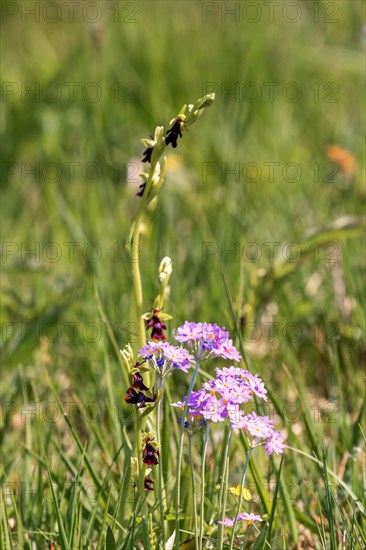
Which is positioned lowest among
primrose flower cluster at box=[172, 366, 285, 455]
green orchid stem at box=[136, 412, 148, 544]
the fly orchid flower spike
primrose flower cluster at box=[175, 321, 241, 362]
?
green orchid stem at box=[136, 412, 148, 544]

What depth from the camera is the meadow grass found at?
1561 mm

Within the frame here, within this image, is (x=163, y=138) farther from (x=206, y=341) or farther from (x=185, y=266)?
(x=185, y=266)

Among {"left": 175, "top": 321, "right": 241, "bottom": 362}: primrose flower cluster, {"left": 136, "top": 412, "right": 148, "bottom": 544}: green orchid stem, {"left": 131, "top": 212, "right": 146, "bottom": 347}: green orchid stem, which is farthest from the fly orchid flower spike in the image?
{"left": 136, "top": 412, "right": 148, "bottom": 544}: green orchid stem

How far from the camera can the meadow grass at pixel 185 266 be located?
1.56 m

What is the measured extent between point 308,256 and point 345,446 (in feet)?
2.56

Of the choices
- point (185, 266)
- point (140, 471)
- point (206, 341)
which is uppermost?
point (185, 266)

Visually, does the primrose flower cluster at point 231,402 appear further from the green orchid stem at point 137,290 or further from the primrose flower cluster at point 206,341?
the green orchid stem at point 137,290

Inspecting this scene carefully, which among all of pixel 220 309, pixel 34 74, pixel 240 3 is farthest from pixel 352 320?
pixel 240 3

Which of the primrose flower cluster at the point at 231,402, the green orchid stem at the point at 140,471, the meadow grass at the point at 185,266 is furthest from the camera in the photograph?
the meadow grass at the point at 185,266

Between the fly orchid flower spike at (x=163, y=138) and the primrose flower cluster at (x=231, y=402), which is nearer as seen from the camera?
the primrose flower cluster at (x=231, y=402)

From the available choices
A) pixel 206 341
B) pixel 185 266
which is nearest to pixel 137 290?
pixel 206 341

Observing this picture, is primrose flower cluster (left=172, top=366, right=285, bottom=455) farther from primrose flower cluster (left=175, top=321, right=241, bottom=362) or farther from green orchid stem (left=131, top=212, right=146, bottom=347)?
green orchid stem (left=131, top=212, right=146, bottom=347)

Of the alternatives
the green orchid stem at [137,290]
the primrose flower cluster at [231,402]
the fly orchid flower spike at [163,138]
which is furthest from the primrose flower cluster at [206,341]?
the fly orchid flower spike at [163,138]

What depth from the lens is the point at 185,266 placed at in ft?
8.59
